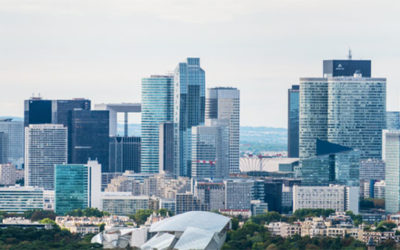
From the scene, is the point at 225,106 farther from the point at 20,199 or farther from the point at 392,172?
the point at 20,199

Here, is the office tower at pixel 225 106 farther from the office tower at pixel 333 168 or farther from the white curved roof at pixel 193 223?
the white curved roof at pixel 193 223

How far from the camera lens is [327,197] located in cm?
15575

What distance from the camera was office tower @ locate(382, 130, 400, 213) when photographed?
6088 inches

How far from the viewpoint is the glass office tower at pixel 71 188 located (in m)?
155

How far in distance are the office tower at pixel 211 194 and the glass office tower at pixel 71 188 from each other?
1078 centimetres

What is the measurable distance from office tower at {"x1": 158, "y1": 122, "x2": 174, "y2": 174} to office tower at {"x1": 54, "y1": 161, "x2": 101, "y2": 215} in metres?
33.0

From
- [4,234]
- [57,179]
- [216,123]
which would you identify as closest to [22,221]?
[4,234]

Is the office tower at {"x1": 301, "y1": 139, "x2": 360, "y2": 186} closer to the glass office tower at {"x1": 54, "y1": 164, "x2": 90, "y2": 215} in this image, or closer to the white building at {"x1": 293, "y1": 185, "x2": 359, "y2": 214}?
the white building at {"x1": 293, "y1": 185, "x2": 359, "y2": 214}

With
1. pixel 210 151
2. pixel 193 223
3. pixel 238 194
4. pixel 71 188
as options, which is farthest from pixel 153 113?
pixel 193 223

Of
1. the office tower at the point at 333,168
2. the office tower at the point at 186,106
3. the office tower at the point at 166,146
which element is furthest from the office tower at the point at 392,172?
the office tower at the point at 166,146

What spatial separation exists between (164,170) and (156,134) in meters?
6.63

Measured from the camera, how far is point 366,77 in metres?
186

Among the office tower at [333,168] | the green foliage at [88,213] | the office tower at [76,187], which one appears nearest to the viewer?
the green foliage at [88,213]

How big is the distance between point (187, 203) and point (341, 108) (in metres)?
36.8
